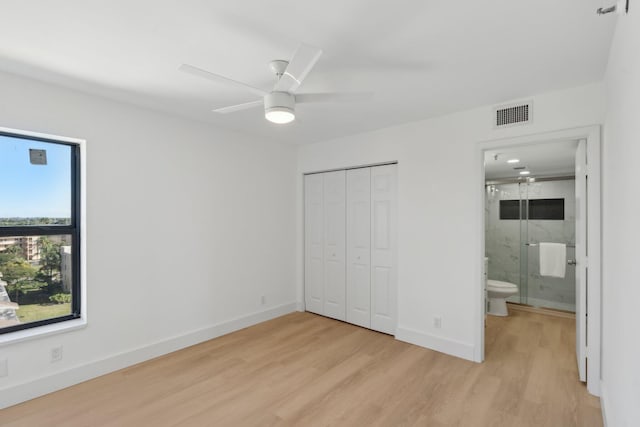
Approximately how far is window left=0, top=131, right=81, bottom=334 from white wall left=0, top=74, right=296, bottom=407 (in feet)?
0.58

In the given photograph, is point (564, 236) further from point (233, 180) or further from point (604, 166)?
point (233, 180)

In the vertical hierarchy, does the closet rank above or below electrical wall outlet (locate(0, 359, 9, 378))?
above

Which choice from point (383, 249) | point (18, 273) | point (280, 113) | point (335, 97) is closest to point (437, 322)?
point (383, 249)

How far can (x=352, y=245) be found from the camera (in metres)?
4.25

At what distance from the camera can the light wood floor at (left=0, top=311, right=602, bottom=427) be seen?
225 cm

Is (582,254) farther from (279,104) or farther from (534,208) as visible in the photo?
(534,208)

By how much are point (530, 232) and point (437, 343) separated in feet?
10.8

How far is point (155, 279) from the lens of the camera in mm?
3197

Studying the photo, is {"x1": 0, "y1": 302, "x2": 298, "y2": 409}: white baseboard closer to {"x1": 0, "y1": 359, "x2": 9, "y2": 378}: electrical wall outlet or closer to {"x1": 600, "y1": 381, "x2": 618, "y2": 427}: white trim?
{"x1": 0, "y1": 359, "x2": 9, "y2": 378}: electrical wall outlet

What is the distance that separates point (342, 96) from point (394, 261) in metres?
2.33

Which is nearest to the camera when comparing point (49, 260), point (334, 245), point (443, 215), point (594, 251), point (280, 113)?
point (280, 113)

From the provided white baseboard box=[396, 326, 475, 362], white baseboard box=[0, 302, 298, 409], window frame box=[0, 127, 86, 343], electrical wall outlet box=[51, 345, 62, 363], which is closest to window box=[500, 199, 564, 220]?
white baseboard box=[396, 326, 475, 362]

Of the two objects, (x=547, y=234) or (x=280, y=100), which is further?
(x=547, y=234)

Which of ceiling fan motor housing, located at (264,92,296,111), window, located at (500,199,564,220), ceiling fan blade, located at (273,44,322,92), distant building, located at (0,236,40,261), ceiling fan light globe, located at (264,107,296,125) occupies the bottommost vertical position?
distant building, located at (0,236,40,261)
